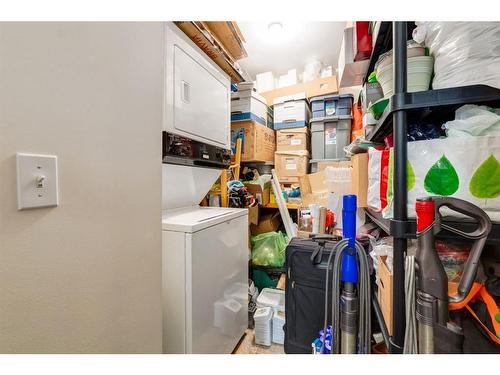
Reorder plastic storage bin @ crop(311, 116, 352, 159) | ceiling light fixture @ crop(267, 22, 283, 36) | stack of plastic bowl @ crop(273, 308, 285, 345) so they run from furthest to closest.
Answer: plastic storage bin @ crop(311, 116, 352, 159) < ceiling light fixture @ crop(267, 22, 283, 36) < stack of plastic bowl @ crop(273, 308, 285, 345)

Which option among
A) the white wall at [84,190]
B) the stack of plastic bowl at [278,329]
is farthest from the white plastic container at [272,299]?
the white wall at [84,190]

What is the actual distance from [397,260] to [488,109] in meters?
0.50

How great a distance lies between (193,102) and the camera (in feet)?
4.58

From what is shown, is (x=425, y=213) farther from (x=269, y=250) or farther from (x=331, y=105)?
(x=331, y=105)

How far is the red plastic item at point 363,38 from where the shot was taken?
4.03ft

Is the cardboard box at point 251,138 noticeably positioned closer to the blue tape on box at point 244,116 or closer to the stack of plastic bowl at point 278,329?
the blue tape on box at point 244,116

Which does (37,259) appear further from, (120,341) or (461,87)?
(461,87)

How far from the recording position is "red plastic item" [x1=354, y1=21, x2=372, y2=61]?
4.03 feet

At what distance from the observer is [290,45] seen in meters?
2.39

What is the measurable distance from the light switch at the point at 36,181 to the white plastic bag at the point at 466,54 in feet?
3.47

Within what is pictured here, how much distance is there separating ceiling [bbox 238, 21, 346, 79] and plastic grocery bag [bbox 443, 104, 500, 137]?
1.92 m

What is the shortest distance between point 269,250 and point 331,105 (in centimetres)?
178

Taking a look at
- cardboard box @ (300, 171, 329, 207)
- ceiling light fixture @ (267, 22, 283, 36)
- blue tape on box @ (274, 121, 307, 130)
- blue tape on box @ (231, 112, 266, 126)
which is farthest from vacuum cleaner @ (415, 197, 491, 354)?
blue tape on box @ (274, 121, 307, 130)

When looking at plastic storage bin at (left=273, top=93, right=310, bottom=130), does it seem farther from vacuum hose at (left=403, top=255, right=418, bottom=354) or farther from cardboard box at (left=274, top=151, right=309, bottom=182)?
vacuum hose at (left=403, top=255, right=418, bottom=354)
